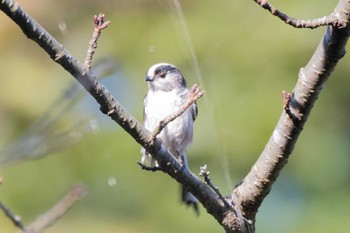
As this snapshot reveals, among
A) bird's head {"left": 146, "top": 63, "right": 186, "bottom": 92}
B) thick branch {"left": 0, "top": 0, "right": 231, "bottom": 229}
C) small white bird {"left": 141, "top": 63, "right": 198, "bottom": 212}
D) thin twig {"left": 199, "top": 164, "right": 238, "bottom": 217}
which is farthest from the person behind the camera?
bird's head {"left": 146, "top": 63, "right": 186, "bottom": 92}

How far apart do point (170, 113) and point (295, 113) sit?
101cm

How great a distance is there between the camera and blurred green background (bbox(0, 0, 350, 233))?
11.5ft

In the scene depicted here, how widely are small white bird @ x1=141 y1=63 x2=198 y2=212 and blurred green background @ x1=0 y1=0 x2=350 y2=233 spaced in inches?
13.7

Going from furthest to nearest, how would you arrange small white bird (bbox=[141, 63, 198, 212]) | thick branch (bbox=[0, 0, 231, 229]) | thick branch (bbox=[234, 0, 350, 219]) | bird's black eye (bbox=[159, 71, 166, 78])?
bird's black eye (bbox=[159, 71, 166, 78]) → small white bird (bbox=[141, 63, 198, 212]) → thick branch (bbox=[234, 0, 350, 219]) → thick branch (bbox=[0, 0, 231, 229])

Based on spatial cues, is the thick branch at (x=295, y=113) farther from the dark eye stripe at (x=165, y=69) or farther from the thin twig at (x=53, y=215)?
the dark eye stripe at (x=165, y=69)

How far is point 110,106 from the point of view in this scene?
6.03 feet

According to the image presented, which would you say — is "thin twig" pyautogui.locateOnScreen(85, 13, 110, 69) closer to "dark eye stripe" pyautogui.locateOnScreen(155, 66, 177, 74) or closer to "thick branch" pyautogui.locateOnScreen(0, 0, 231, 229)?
"thick branch" pyautogui.locateOnScreen(0, 0, 231, 229)

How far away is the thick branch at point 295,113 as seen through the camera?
74.4 inches

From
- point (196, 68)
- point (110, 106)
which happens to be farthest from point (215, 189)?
point (196, 68)

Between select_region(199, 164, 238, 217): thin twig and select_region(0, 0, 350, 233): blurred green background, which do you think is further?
select_region(0, 0, 350, 233): blurred green background

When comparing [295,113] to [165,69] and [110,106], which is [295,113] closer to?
[110,106]

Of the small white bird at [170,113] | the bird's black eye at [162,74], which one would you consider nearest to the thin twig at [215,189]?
the small white bird at [170,113]

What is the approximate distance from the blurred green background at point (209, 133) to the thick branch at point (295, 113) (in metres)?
1.17

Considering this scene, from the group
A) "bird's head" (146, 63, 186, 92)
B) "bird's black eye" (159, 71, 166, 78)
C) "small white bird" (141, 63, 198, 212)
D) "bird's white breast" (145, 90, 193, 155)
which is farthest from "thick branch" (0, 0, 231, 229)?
"bird's black eye" (159, 71, 166, 78)
